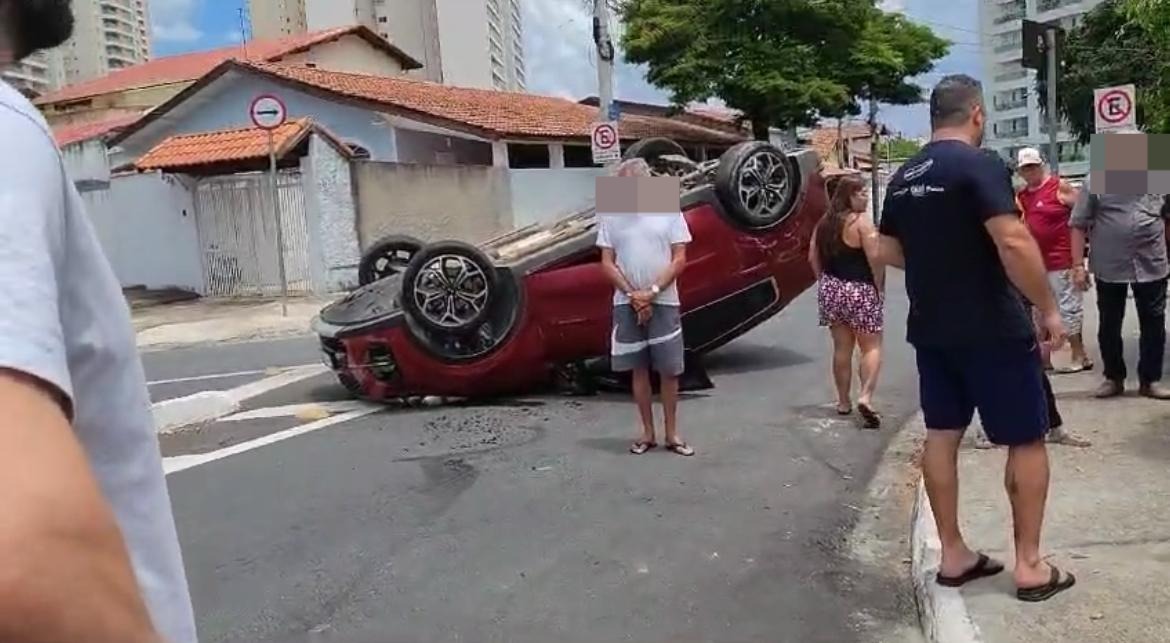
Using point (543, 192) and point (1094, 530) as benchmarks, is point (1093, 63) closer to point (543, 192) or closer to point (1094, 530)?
point (543, 192)

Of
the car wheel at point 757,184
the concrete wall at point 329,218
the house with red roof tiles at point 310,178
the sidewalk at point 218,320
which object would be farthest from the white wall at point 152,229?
the car wheel at point 757,184

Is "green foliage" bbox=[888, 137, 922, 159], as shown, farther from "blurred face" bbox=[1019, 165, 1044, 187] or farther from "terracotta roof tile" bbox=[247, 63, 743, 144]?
"blurred face" bbox=[1019, 165, 1044, 187]

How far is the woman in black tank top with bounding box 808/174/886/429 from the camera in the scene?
7.37 m

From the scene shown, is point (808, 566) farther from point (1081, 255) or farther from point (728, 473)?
point (1081, 255)

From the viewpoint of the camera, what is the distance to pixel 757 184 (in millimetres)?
8586

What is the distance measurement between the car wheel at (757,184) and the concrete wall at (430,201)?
9675mm

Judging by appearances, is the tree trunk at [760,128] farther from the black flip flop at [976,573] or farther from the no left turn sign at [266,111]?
the black flip flop at [976,573]

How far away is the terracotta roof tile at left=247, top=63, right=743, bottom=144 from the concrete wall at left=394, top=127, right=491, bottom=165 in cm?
64

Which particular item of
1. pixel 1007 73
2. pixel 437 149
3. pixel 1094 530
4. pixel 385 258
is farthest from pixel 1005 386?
pixel 1007 73

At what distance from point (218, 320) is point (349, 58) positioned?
69.0 feet

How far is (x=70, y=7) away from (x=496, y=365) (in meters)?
7.33

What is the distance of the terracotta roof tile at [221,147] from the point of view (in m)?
18.9

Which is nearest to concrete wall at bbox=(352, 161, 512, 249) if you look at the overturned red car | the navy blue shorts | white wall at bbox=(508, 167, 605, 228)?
white wall at bbox=(508, 167, 605, 228)

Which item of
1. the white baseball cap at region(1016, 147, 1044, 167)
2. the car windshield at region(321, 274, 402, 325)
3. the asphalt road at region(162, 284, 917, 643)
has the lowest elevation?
the asphalt road at region(162, 284, 917, 643)
